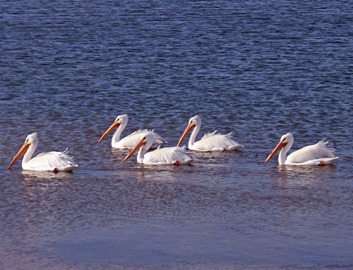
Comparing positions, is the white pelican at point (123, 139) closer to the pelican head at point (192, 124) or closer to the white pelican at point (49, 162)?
the pelican head at point (192, 124)

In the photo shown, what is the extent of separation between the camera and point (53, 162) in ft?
49.6

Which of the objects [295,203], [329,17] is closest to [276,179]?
[295,203]

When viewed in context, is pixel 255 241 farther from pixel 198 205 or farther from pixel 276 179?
pixel 276 179

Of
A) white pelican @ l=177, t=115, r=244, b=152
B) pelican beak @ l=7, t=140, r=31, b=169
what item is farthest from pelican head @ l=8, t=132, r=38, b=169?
white pelican @ l=177, t=115, r=244, b=152

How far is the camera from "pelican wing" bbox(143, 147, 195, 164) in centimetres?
1554

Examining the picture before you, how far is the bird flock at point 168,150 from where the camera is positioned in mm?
15219

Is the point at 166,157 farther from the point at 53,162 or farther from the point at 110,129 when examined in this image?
the point at 110,129

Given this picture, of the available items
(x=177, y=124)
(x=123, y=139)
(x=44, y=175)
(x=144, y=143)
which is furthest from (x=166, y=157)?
(x=177, y=124)

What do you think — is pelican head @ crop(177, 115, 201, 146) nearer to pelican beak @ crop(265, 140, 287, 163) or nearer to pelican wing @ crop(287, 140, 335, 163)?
pelican beak @ crop(265, 140, 287, 163)

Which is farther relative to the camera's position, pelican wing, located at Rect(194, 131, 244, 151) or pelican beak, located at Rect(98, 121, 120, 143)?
pelican beak, located at Rect(98, 121, 120, 143)

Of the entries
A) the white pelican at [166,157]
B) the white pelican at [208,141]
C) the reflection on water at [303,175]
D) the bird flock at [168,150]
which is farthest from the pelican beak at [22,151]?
the reflection on water at [303,175]

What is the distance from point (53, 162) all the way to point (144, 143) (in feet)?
5.03

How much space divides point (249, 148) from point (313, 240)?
14.8 ft

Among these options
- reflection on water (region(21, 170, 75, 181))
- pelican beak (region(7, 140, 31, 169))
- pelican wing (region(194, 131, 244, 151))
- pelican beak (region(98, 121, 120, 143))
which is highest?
pelican beak (region(98, 121, 120, 143))
